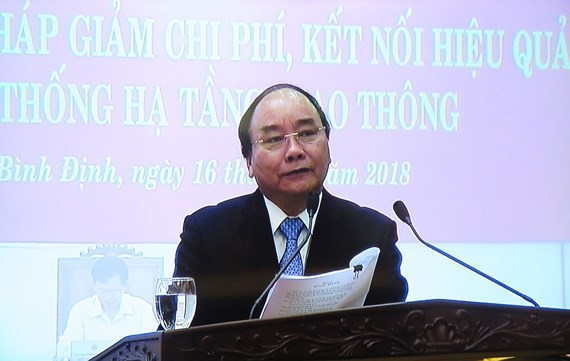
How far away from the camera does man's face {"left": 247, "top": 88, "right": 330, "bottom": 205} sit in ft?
9.12

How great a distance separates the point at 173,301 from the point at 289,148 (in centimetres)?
102

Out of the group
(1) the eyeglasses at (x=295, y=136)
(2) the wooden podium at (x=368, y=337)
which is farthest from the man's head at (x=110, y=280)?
(2) the wooden podium at (x=368, y=337)

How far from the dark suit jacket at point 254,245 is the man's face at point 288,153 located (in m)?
0.10

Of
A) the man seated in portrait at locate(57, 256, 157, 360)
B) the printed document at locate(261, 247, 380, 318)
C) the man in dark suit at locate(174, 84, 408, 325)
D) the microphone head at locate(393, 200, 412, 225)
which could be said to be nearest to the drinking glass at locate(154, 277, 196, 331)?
the printed document at locate(261, 247, 380, 318)

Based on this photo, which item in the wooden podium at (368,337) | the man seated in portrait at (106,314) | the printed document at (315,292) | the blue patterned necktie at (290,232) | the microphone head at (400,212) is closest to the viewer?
the wooden podium at (368,337)

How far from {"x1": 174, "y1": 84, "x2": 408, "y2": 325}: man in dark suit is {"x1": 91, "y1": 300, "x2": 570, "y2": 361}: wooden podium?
1105 millimetres

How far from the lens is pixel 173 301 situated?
6.08 feet

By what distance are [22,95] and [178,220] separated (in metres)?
0.72

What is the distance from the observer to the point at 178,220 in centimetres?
324

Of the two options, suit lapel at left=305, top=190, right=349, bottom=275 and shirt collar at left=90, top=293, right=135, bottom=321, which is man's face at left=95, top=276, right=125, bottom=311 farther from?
suit lapel at left=305, top=190, right=349, bottom=275

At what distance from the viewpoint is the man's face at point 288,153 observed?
9.12 feet

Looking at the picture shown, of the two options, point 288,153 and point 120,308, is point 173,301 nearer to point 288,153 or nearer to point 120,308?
point 288,153

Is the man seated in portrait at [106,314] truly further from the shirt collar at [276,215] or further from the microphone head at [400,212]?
the microphone head at [400,212]

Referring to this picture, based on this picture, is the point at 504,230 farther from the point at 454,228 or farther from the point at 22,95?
the point at 22,95
